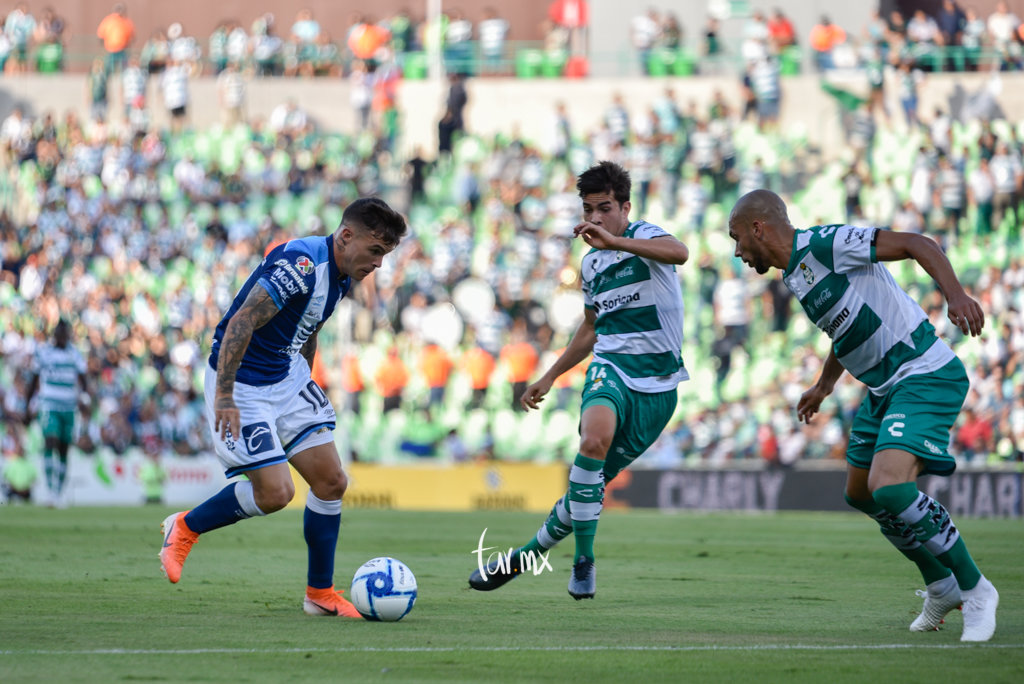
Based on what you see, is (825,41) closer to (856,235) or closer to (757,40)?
(757,40)

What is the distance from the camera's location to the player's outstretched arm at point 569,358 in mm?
9039

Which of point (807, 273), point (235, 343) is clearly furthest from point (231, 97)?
point (807, 273)

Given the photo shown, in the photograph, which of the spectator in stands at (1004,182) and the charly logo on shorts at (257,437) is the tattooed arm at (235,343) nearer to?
the charly logo on shorts at (257,437)

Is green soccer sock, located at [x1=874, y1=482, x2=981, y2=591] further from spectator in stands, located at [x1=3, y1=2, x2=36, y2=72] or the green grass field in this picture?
spectator in stands, located at [x1=3, y1=2, x2=36, y2=72]

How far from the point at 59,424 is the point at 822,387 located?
46.5ft

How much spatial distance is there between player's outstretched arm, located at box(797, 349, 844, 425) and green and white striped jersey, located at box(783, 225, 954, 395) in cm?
36

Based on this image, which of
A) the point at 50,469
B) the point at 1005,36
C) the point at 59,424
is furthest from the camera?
the point at 1005,36

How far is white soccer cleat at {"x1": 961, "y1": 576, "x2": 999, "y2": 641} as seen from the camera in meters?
7.04

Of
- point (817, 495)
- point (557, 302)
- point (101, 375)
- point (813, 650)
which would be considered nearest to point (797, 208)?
point (557, 302)

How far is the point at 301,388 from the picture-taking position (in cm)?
838

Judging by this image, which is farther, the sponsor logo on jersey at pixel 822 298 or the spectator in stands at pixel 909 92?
the spectator in stands at pixel 909 92

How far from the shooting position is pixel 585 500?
841 cm

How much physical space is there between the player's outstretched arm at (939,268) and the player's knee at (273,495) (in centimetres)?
338

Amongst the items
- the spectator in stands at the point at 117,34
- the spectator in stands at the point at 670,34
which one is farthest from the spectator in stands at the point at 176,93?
the spectator in stands at the point at 670,34
